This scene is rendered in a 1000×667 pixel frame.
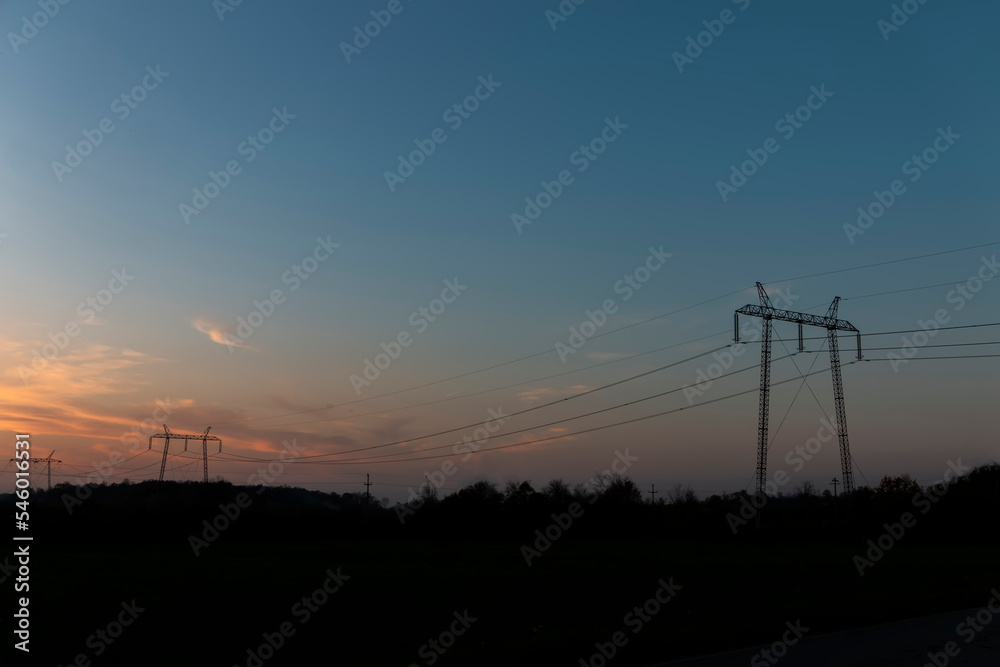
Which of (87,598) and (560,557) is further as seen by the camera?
(560,557)

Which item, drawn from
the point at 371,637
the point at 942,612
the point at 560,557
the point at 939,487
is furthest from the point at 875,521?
the point at 371,637

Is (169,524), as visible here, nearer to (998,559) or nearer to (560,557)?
(560,557)

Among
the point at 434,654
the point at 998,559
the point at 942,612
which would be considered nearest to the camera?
the point at 434,654

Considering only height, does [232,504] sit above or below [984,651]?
above

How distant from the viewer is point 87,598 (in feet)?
92.2

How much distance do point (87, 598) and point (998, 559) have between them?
165 feet
